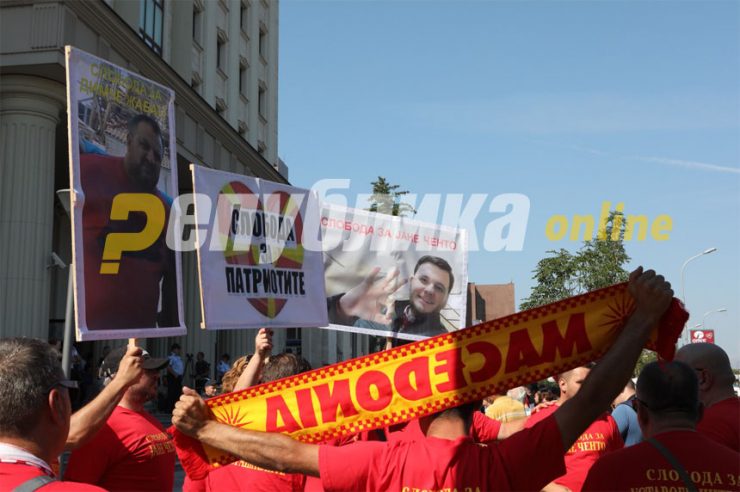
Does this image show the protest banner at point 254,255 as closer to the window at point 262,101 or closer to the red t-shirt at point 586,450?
the red t-shirt at point 586,450

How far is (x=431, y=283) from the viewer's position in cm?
866

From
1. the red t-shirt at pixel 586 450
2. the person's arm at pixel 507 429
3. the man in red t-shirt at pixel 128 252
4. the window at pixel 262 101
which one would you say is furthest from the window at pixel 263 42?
the red t-shirt at pixel 586 450

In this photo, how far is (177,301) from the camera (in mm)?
5359

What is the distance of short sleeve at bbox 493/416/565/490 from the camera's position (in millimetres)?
2412

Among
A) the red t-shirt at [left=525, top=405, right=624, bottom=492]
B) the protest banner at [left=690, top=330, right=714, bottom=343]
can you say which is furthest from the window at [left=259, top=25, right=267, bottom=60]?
the red t-shirt at [left=525, top=405, right=624, bottom=492]

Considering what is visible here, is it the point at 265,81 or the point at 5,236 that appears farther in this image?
the point at 265,81

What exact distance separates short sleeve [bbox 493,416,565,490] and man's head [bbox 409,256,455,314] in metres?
6.07

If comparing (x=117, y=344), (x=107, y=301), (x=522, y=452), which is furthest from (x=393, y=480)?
(x=117, y=344)

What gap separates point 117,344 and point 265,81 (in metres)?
17.5

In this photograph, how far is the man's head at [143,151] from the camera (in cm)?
541

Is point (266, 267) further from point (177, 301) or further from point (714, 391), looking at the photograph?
point (714, 391)

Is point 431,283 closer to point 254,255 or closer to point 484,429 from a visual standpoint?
point 254,255

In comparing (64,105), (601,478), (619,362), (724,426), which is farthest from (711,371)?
(64,105)

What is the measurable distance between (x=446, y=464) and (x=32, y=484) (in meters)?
1.27
